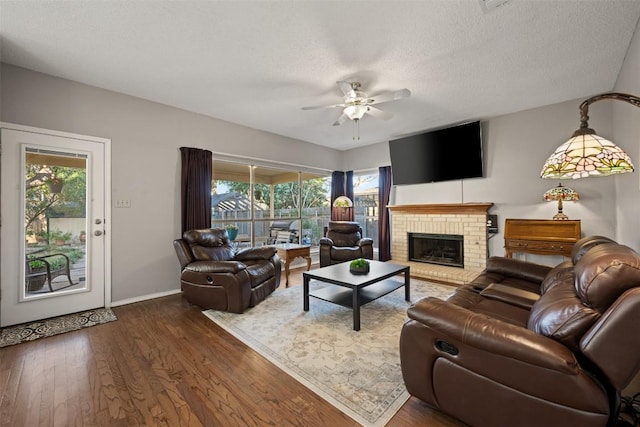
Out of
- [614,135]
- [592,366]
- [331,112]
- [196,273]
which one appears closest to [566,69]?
[614,135]

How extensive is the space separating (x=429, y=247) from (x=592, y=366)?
4.35m

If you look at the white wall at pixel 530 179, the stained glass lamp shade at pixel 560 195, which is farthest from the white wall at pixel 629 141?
the stained glass lamp shade at pixel 560 195

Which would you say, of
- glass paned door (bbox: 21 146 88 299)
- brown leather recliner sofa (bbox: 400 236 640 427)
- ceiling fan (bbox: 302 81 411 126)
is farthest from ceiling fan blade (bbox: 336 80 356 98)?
glass paned door (bbox: 21 146 88 299)

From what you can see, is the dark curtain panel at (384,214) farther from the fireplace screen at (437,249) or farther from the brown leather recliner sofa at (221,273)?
the brown leather recliner sofa at (221,273)

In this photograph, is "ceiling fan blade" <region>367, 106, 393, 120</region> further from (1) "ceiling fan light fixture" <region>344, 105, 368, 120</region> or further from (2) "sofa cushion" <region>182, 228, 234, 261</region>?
(2) "sofa cushion" <region>182, 228, 234, 261</region>

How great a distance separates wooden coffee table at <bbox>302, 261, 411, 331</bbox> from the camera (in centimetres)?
273

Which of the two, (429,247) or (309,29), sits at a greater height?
(309,29)

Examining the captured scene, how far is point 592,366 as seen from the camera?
1181 millimetres

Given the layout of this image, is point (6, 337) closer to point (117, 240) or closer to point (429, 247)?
point (117, 240)

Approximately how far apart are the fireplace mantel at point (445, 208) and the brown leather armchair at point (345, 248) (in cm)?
103

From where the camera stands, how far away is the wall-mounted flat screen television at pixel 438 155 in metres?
4.58

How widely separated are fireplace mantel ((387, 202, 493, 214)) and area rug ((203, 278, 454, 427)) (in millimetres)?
2092

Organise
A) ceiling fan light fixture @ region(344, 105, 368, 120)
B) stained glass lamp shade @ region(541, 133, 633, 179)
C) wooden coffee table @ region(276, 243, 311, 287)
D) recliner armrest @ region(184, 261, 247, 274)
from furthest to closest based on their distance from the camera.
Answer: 1. wooden coffee table @ region(276, 243, 311, 287)
2. ceiling fan light fixture @ region(344, 105, 368, 120)
3. recliner armrest @ region(184, 261, 247, 274)
4. stained glass lamp shade @ region(541, 133, 633, 179)

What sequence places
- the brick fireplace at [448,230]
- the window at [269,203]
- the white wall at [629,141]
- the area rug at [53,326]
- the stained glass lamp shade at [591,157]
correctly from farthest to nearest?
the window at [269,203] < the brick fireplace at [448,230] < the area rug at [53,326] < the white wall at [629,141] < the stained glass lamp shade at [591,157]
